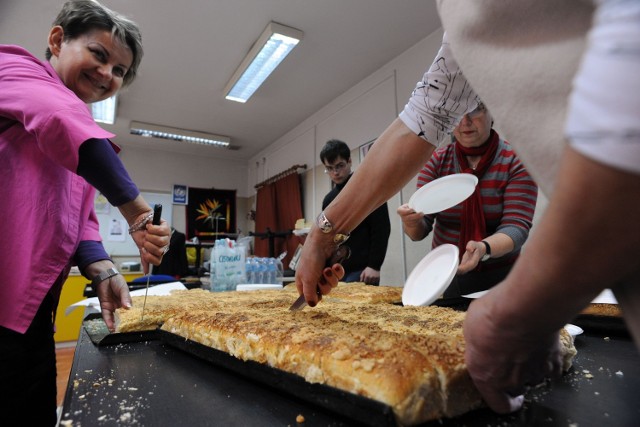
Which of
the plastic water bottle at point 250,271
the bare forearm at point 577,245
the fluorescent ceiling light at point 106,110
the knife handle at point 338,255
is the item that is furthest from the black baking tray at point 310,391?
the fluorescent ceiling light at point 106,110

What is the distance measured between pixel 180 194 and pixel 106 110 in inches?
96.5

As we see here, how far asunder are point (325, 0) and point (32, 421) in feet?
10.5

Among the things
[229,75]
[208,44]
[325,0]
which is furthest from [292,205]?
[325,0]

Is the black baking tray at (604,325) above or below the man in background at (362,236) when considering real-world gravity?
below

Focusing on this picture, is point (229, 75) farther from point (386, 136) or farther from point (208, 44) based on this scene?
point (386, 136)

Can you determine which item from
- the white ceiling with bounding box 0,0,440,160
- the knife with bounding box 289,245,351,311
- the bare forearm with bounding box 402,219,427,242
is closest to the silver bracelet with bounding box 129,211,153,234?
the knife with bounding box 289,245,351,311

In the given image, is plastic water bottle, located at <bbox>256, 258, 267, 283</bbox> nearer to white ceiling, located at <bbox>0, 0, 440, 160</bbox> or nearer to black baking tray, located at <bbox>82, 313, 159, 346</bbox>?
black baking tray, located at <bbox>82, 313, 159, 346</bbox>

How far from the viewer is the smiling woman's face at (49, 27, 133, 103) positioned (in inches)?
43.5

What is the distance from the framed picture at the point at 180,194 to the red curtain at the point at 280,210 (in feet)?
4.77

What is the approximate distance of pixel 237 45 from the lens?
140 inches

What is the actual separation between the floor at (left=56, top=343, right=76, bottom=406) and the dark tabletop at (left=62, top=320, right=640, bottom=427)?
8.84 ft

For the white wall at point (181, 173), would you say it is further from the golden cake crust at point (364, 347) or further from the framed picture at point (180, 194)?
the golden cake crust at point (364, 347)

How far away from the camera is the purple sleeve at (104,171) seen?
818mm

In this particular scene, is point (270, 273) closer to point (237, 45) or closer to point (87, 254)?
point (87, 254)
